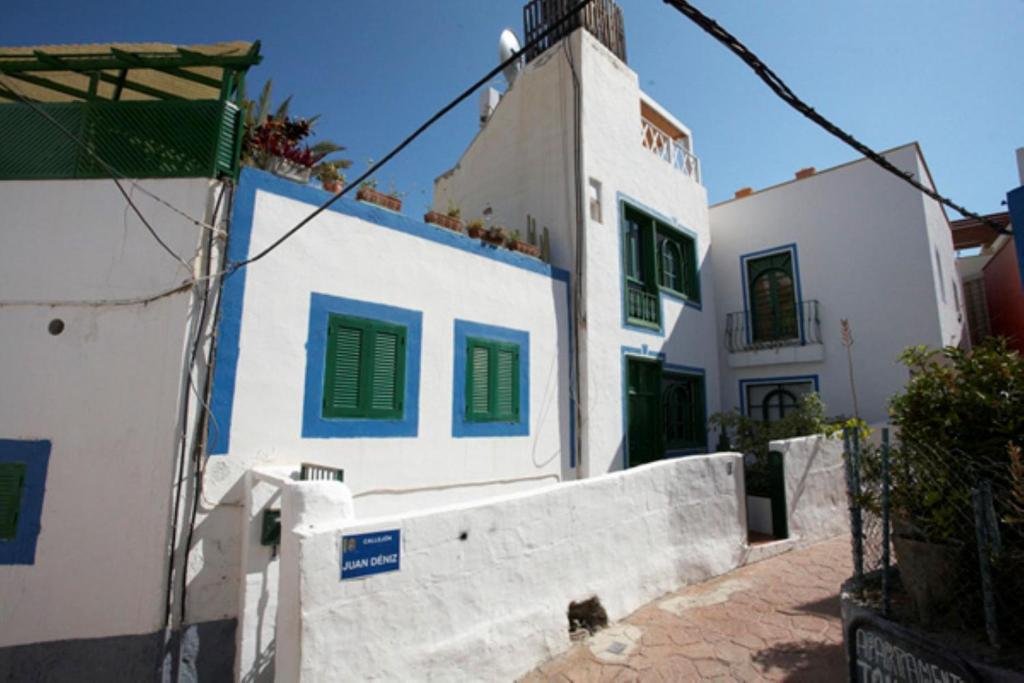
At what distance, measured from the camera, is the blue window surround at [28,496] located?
454cm

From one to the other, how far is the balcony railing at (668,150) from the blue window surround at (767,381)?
504 cm

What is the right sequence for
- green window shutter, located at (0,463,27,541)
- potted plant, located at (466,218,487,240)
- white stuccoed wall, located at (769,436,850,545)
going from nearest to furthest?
1. green window shutter, located at (0,463,27,541)
2. potted plant, located at (466,218,487,240)
3. white stuccoed wall, located at (769,436,850,545)

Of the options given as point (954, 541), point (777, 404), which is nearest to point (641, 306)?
point (777, 404)

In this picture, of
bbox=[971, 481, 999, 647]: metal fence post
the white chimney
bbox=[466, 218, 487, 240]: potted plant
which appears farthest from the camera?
the white chimney

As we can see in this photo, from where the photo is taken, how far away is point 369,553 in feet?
12.3

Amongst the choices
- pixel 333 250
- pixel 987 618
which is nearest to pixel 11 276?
pixel 333 250

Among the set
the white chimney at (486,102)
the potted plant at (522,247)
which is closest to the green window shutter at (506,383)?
the potted plant at (522,247)

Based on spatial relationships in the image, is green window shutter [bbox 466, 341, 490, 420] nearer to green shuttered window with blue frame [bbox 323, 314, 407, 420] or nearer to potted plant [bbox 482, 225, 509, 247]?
green shuttered window with blue frame [bbox 323, 314, 407, 420]

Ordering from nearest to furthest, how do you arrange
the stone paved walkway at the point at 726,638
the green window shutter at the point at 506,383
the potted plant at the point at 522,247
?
the stone paved walkway at the point at 726,638 → the green window shutter at the point at 506,383 → the potted plant at the point at 522,247

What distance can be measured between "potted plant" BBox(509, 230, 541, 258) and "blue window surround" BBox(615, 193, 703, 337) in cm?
180

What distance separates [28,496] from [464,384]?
4500 millimetres

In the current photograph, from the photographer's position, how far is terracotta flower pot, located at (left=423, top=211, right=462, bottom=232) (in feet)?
24.0

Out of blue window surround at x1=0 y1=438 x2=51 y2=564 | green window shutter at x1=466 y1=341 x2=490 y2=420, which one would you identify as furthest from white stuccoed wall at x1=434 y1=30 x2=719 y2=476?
blue window surround at x1=0 y1=438 x2=51 y2=564

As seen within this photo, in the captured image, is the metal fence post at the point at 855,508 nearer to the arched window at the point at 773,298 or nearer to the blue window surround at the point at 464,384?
the blue window surround at the point at 464,384
